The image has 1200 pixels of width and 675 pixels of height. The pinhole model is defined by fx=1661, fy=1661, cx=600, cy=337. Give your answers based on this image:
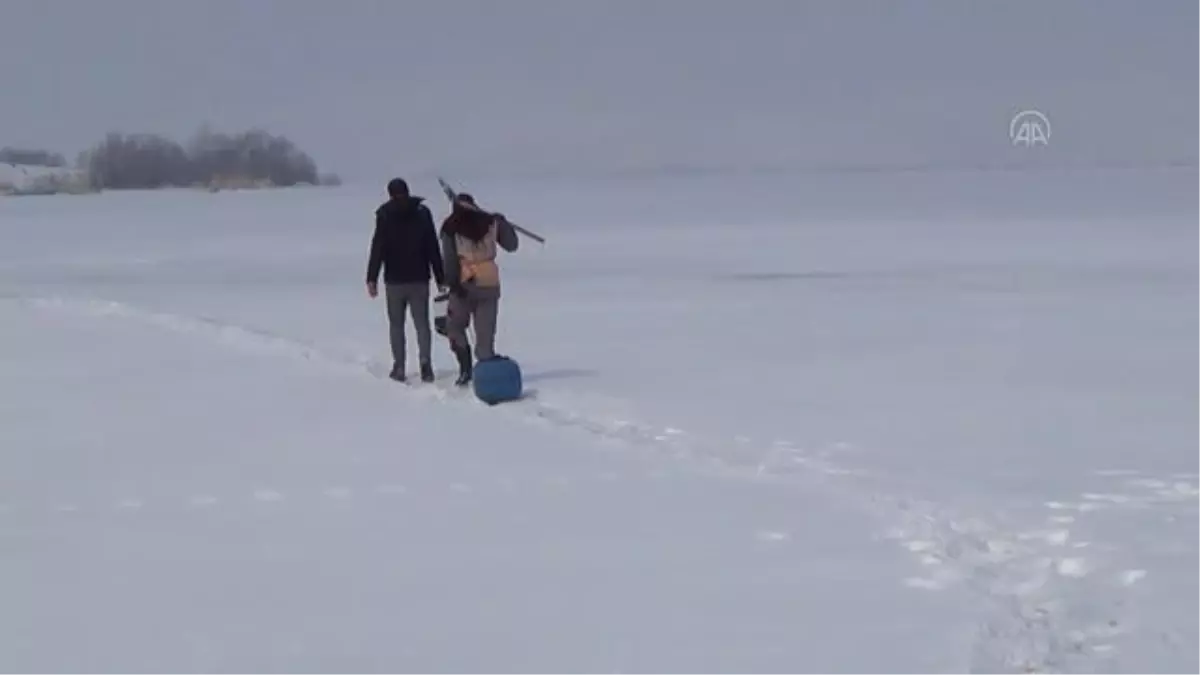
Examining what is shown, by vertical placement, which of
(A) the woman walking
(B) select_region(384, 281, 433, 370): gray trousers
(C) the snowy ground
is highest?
(A) the woman walking

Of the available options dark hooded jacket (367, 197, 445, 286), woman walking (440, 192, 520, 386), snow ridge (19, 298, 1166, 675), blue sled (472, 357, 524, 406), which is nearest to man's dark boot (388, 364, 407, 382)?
dark hooded jacket (367, 197, 445, 286)

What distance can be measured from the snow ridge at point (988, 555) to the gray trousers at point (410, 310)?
Result: 131cm

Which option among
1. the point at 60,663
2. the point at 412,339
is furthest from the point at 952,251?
the point at 60,663

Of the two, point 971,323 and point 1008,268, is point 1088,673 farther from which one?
point 1008,268

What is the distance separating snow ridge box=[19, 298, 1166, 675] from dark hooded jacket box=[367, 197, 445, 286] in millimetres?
1501

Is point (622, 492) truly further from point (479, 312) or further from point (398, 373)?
point (398, 373)

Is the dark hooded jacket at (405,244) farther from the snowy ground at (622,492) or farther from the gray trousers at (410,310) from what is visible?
the snowy ground at (622,492)

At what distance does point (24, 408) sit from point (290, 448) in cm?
283

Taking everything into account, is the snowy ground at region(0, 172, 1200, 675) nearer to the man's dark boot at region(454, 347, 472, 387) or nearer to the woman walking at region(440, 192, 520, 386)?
the man's dark boot at region(454, 347, 472, 387)

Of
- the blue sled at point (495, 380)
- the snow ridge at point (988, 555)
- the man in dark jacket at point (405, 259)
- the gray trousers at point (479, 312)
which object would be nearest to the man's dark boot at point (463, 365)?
the gray trousers at point (479, 312)

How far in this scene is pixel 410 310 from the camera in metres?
12.1

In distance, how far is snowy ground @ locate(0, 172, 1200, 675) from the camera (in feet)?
19.1

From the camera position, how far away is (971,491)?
320 inches

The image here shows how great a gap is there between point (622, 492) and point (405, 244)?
4.26 metres
